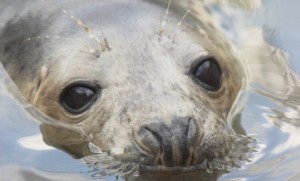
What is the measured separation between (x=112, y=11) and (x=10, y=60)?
2.69 ft

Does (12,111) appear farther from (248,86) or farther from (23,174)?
(248,86)

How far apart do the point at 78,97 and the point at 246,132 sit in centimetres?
100

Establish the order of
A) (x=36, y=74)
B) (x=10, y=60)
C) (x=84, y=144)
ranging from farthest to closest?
(x=10, y=60), (x=36, y=74), (x=84, y=144)

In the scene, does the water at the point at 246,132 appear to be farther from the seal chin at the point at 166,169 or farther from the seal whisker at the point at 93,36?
the seal whisker at the point at 93,36

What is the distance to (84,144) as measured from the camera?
14.6ft

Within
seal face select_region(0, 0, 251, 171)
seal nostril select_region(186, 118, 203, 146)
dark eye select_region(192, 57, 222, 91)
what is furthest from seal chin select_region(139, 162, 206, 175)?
dark eye select_region(192, 57, 222, 91)

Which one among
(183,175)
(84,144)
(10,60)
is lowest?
(183,175)

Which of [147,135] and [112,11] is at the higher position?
[112,11]

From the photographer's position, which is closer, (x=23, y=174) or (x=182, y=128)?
(x=182, y=128)

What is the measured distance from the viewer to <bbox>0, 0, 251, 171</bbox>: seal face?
12.9ft

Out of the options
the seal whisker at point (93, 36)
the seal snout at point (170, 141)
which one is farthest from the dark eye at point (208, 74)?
the seal snout at point (170, 141)

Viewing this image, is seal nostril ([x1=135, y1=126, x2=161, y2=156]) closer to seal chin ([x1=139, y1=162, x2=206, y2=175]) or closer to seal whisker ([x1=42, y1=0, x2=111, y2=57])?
seal chin ([x1=139, y1=162, x2=206, y2=175])

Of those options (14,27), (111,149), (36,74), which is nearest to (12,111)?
(36,74)

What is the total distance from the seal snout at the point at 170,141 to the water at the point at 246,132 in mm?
110
